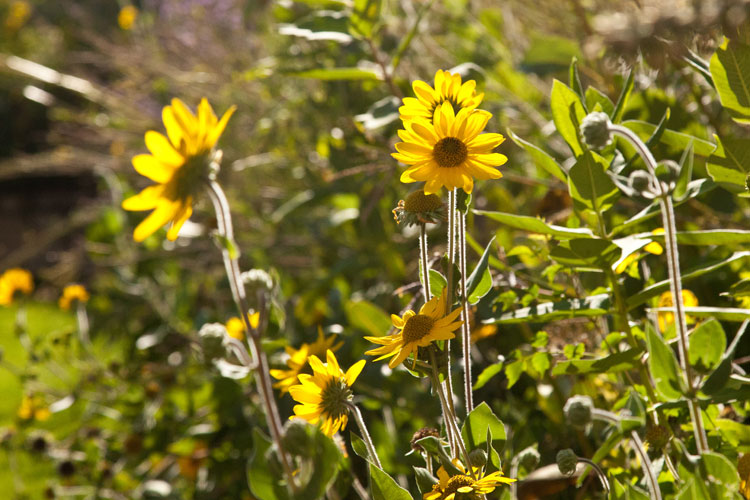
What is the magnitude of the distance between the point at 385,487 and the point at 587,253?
260 mm

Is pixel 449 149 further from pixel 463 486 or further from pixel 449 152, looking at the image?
pixel 463 486

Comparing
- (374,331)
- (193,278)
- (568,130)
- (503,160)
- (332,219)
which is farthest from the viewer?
(193,278)

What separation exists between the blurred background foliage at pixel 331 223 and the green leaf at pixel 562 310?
4 cm

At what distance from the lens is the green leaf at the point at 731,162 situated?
0.56 m

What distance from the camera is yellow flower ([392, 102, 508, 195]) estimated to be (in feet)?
1.53

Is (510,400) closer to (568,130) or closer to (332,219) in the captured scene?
(568,130)

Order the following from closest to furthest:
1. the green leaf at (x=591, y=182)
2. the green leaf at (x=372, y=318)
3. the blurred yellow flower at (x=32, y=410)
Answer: the green leaf at (x=591, y=182) → the green leaf at (x=372, y=318) → the blurred yellow flower at (x=32, y=410)

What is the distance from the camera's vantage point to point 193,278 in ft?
6.37

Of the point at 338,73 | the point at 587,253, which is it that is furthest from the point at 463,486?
the point at 338,73

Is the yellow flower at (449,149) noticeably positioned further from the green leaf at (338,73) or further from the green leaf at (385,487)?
the green leaf at (338,73)

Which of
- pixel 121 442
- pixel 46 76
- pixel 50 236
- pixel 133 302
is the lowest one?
pixel 121 442

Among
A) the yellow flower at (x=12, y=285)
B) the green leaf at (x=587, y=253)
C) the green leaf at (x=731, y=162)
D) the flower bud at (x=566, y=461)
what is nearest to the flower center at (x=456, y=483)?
the flower bud at (x=566, y=461)

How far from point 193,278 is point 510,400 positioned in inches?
51.6

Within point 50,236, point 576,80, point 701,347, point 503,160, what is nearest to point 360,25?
point 576,80
